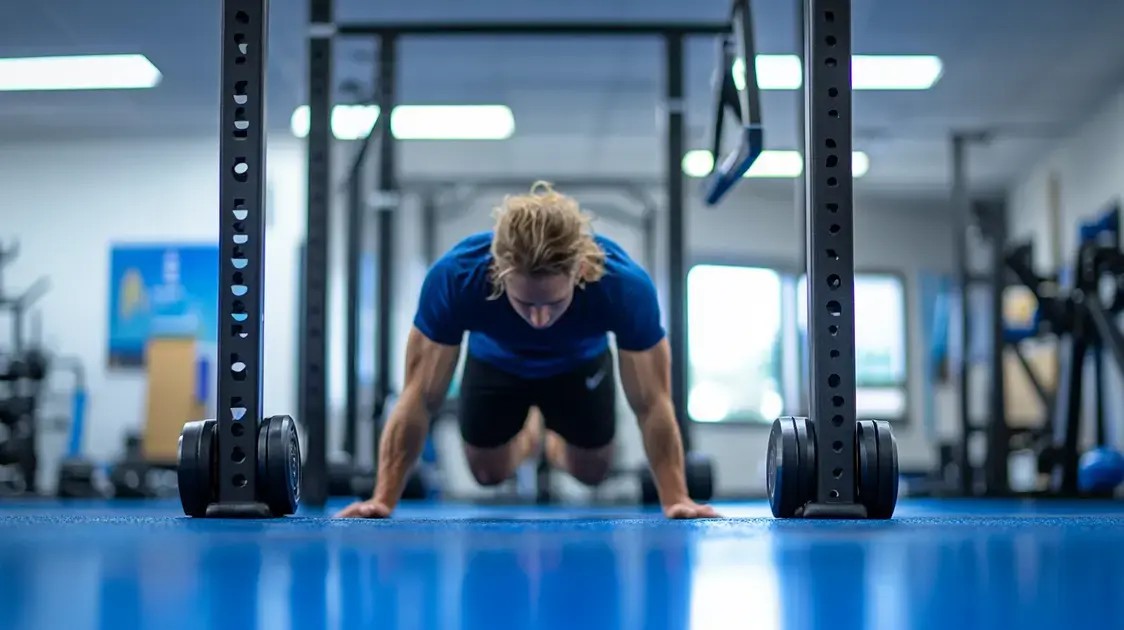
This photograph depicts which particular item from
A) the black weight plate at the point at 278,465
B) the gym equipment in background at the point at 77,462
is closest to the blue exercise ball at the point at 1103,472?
the black weight plate at the point at 278,465

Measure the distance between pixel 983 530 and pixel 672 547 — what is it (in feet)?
1.75

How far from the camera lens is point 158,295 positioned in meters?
8.22

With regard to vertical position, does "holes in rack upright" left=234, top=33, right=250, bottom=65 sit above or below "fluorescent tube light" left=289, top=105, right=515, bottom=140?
below

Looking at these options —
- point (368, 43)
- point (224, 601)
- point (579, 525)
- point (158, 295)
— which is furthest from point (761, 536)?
point (158, 295)

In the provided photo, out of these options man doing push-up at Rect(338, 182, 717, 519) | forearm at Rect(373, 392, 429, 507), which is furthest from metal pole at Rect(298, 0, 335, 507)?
forearm at Rect(373, 392, 429, 507)

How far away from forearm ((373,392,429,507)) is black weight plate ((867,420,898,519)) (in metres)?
0.98

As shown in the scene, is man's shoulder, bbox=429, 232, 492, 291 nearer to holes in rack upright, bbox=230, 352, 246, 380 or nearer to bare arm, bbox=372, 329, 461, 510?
bare arm, bbox=372, 329, 461, 510

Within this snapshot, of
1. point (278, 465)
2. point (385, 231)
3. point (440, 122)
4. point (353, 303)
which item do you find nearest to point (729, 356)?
point (440, 122)

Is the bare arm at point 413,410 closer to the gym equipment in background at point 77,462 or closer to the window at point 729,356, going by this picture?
the gym equipment in background at point 77,462

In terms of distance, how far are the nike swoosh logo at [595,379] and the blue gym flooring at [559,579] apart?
1492 mm

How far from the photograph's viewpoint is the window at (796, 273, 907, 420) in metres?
10.1

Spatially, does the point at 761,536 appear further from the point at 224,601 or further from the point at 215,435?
the point at 215,435

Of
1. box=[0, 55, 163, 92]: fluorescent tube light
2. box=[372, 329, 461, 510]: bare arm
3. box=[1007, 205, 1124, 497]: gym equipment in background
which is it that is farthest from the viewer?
box=[0, 55, 163, 92]: fluorescent tube light

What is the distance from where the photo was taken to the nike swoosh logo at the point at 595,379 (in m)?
3.05
